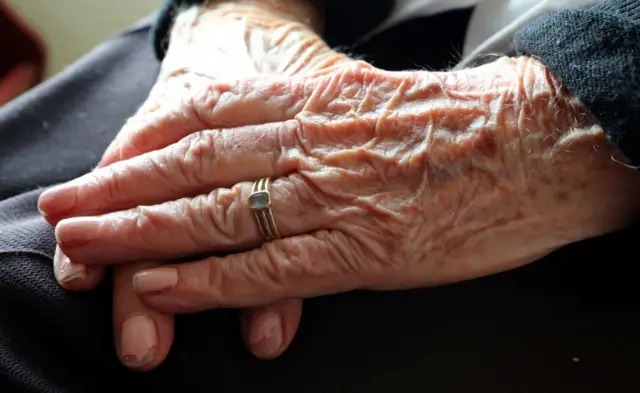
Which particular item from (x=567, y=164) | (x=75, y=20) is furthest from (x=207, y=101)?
(x=75, y=20)

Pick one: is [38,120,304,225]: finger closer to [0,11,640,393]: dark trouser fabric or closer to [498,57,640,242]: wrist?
[0,11,640,393]: dark trouser fabric

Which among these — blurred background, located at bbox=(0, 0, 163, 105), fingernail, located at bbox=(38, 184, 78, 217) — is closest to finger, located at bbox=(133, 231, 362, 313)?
fingernail, located at bbox=(38, 184, 78, 217)

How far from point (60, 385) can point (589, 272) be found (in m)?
0.51

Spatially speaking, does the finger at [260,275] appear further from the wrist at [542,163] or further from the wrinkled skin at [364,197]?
the wrist at [542,163]

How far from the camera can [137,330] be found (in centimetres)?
60

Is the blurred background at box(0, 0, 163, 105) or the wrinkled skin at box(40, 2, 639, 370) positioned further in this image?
the blurred background at box(0, 0, 163, 105)

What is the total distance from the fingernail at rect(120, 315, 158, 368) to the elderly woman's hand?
2cm

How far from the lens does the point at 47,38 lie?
208cm

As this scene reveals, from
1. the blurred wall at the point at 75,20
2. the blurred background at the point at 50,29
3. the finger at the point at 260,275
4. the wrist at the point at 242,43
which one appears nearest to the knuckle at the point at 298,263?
the finger at the point at 260,275

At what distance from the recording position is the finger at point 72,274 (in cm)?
60

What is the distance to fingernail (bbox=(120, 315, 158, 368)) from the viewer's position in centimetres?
60

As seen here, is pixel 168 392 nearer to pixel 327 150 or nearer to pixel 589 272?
pixel 327 150

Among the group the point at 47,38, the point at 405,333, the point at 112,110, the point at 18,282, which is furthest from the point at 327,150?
the point at 47,38

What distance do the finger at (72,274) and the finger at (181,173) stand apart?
5 cm
